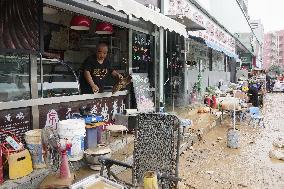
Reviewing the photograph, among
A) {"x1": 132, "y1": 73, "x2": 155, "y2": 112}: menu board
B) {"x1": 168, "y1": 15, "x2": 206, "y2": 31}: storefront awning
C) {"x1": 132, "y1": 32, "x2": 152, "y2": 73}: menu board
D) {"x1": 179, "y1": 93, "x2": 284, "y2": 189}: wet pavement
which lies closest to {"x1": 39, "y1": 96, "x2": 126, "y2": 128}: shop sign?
{"x1": 132, "y1": 73, "x2": 155, "y2": 112}: menu board

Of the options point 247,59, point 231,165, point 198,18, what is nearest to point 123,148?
point 231,165

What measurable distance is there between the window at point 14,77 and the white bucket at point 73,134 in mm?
1053

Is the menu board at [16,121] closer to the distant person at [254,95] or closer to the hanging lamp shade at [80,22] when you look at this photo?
the hanging lamp shade at [80,22]

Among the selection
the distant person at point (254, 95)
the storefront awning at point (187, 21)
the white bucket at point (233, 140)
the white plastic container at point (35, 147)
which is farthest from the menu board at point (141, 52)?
the distant person at point (254, 95)

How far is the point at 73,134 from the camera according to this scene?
520cm

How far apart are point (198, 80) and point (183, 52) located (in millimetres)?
3115

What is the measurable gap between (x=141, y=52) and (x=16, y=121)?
587 centimetres

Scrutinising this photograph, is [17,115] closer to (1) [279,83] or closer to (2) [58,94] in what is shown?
(2) [58,94]

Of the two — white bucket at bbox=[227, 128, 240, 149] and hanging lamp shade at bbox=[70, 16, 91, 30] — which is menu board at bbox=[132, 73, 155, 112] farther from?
white bucket at bbox=[227, 128, 240, 149]

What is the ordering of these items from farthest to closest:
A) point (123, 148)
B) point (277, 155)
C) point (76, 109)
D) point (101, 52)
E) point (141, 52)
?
point (141, 52) → point (101, 52) → point (277, 155) → point (123, 148) → point (76, 109)

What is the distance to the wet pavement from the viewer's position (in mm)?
5938

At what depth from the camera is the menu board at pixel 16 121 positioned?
523cm

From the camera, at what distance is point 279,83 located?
3569cm

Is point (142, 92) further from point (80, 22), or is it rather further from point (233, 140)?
point (233, 140)
